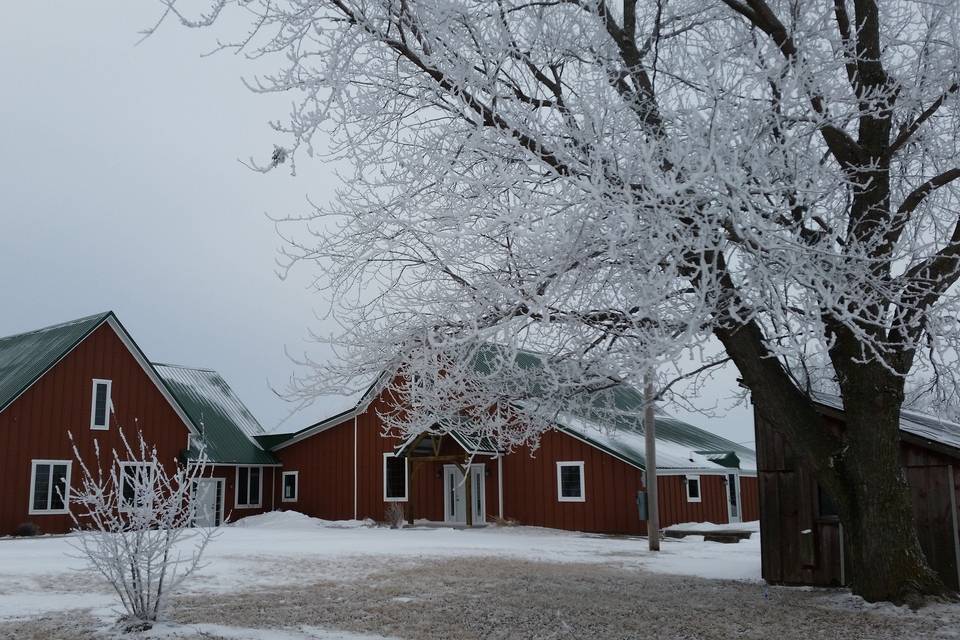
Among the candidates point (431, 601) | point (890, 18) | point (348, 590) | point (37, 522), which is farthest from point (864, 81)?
point (37, 522)

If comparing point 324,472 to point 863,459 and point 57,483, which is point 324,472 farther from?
point 863,459

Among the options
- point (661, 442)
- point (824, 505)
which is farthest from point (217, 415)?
point (824, 505)

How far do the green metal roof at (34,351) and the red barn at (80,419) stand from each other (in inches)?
1.6

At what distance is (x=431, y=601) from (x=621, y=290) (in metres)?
4.30

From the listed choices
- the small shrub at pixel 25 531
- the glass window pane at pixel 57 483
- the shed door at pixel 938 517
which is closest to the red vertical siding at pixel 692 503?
the shed door at pixel 938 517

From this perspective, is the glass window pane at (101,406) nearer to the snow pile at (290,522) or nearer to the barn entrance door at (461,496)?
the snow pile at (290,522)

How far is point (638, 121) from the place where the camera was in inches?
327

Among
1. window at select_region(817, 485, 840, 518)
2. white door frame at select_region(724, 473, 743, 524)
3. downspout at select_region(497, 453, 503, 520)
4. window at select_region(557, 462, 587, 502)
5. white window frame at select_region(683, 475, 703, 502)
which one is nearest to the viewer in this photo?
window at select_region(817, 485, 840, 518)

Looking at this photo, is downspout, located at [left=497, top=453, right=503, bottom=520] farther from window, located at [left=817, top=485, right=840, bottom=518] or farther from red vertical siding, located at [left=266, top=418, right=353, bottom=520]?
window, located at [left=817, top=485, right=840, bottom=518]

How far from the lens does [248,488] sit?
104 ft

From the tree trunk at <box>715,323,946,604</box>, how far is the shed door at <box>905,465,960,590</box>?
1.84 metres

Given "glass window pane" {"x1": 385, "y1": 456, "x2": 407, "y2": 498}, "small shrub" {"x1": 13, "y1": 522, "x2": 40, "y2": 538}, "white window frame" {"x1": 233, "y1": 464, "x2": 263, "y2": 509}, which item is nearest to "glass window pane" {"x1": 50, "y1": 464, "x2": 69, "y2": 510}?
"small shrub" {"x1": 13, "y1": 522, "x2": 40, "y2": 538}

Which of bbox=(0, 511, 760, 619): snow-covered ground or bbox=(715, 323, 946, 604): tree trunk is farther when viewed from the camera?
bbox=(0, 511, 760, 619): snow-covered ground

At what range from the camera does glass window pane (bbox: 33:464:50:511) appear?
24.1 meters
